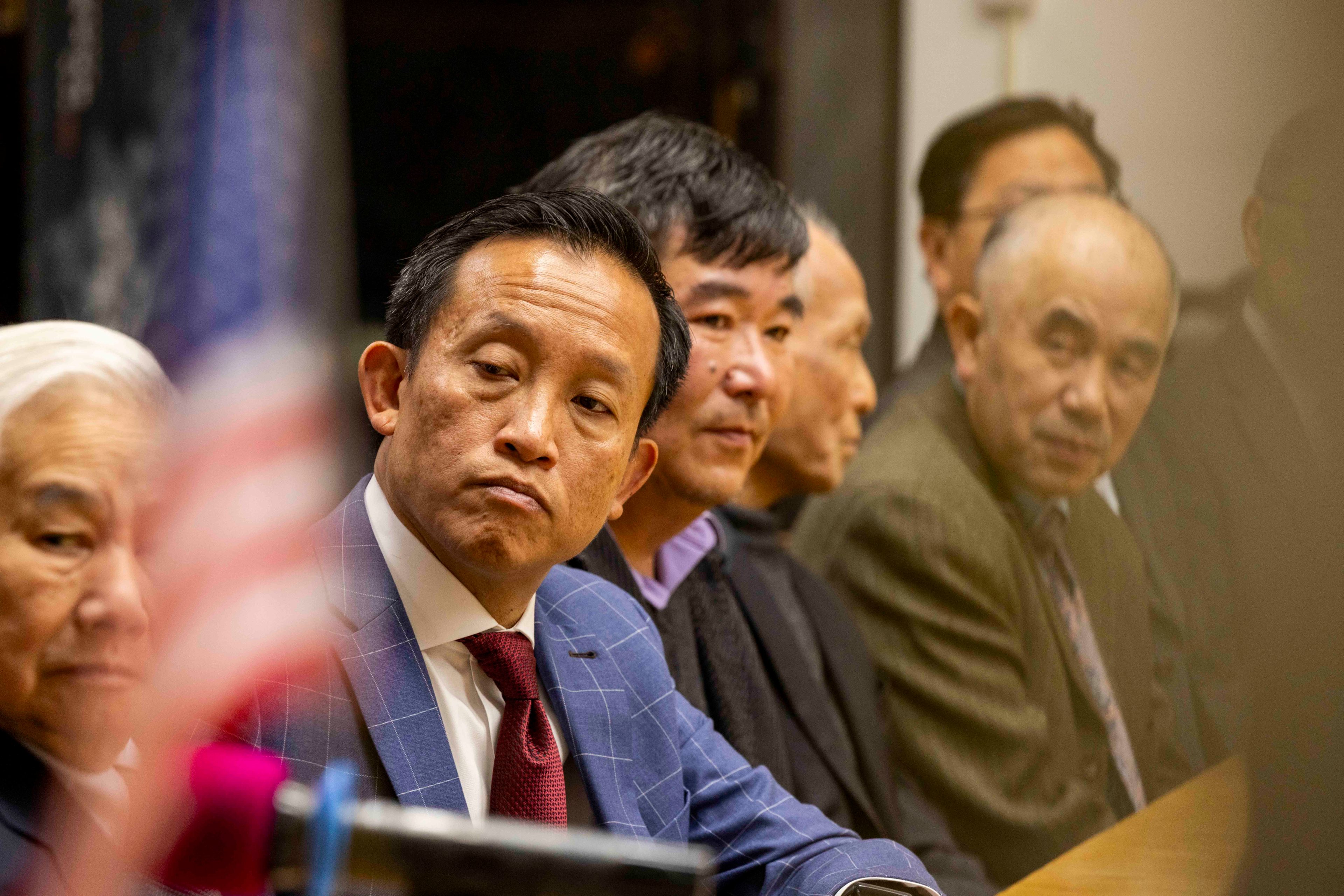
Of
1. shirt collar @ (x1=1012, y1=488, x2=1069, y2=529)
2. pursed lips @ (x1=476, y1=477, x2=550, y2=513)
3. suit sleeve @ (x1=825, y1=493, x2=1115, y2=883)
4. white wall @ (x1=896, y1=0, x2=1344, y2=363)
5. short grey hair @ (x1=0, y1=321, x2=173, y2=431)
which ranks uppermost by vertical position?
white wall @ (x1=896, y1=0, x2=1344, y2=363)

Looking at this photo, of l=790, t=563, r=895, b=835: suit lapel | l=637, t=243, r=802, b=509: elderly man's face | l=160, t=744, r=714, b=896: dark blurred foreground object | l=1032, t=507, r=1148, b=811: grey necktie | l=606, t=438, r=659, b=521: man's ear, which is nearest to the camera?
l=160, t=744, r=714, b=896: dark blurred foreground object

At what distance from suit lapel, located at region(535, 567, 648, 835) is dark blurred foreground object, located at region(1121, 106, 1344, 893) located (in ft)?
1.64

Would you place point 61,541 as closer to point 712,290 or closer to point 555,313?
point 555,313

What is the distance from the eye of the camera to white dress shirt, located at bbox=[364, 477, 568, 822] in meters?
1.02

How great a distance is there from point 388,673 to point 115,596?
0.74ft

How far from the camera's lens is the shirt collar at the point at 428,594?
103 centimetres

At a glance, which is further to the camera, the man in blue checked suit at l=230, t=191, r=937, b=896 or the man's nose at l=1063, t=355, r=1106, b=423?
the man's nose at l=1063, t=355, r=1106, b=423

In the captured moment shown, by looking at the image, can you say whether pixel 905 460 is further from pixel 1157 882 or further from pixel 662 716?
pixel 662 716

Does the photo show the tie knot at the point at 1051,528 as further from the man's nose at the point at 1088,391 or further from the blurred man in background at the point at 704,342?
the blurred man in background at the point at 704,342

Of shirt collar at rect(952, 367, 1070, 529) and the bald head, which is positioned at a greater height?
the bald head

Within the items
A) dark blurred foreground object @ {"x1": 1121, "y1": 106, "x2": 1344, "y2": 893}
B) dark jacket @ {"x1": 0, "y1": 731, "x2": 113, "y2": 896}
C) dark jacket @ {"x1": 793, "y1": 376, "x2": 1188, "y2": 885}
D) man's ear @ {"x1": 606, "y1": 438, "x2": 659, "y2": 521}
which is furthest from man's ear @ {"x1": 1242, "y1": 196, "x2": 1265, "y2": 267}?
dark jacket @ {"x1": 0, "y1": 731, "x2": 113, "y2": 896}

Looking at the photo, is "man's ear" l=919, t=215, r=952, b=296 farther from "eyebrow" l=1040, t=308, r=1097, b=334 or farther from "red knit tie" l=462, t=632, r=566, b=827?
"red knit tie" l=462, t=632, r=566, b=827

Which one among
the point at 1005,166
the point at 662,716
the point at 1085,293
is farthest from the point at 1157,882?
the point at 1005,166

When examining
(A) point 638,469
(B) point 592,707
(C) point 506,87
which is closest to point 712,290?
(A) point 638,469
